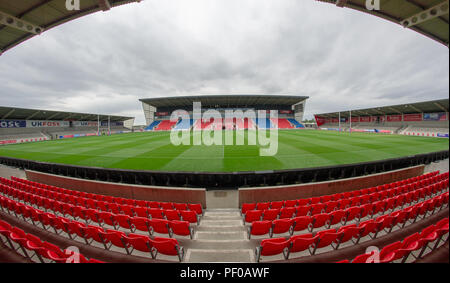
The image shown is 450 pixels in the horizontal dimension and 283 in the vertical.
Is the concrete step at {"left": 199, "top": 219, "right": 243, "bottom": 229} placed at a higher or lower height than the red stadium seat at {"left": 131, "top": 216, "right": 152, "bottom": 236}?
lower

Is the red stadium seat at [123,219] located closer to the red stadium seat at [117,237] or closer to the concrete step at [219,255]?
the red stadium seat at [117,237]

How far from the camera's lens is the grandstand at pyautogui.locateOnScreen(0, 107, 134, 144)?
31.1m

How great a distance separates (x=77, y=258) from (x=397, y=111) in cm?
6477

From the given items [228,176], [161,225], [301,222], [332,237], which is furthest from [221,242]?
[228,176]

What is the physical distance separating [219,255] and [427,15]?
1175 centimetres

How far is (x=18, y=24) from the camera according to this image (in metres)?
6.37

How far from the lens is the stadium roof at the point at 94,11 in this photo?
5.94 meters

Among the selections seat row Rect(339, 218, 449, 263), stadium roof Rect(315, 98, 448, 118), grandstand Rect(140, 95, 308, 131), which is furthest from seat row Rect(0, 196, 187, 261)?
stadium roof Rect(315, 98, 448, 118)

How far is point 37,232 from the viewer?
4.34m

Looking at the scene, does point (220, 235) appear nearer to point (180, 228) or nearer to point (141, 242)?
point (180, 228)

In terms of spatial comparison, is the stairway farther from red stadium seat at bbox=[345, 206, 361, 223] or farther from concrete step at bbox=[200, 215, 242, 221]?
red stadium seat at bbox=[345, 206, 361, 223]

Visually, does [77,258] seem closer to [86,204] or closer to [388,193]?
[86,204]

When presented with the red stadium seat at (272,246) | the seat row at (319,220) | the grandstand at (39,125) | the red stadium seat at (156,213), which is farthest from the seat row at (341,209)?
the grandstand at (39,125)
